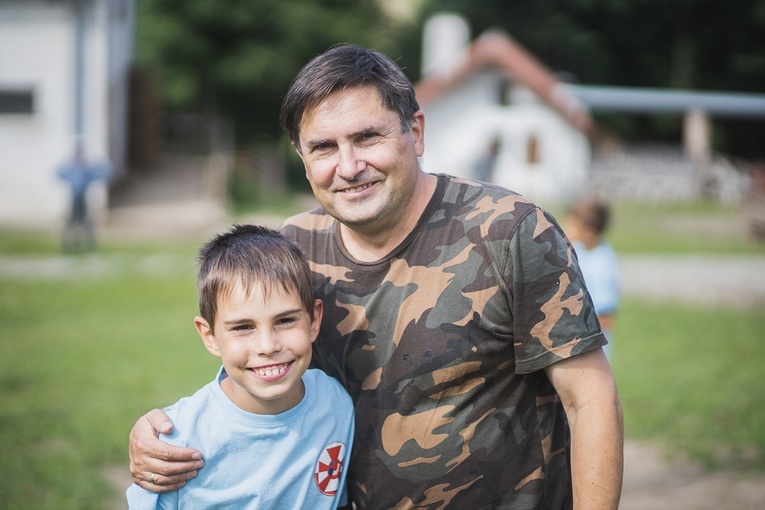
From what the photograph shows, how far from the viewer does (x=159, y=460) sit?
6.87ft

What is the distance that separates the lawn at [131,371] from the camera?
18.9ft

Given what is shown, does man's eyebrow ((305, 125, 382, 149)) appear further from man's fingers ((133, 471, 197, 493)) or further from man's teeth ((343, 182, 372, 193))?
man's fingers ((133, 471, 197, 493))

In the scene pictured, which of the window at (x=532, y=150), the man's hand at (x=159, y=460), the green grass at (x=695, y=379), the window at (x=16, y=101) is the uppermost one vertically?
the window at (x=16, y=101)

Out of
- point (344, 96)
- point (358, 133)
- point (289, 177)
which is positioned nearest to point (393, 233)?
point (358, 133)

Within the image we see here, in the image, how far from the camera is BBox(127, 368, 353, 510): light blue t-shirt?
7.13 feet

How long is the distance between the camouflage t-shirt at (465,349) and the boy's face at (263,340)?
0.17 m

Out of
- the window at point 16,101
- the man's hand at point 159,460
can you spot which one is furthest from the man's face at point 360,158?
the window at point 16,101

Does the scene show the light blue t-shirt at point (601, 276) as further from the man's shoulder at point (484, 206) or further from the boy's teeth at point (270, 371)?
the boy's teeth at point (270, 371)

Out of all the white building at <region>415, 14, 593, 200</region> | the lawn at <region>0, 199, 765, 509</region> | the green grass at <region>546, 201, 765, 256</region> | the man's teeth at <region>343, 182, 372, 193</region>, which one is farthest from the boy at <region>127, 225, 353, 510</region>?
the white building at <region>415, 14, 593, 200</region>

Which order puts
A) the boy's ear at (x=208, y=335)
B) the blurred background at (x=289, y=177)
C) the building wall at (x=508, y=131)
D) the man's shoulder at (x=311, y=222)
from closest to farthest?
the boy's ear at (x=208, y=335)
the man's shoulder at (x=311, y=222)
the blurred background at (x=289, y=177)
the building wall at (x=508, y=131)

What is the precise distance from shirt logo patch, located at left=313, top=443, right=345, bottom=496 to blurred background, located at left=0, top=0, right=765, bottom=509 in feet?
2.45

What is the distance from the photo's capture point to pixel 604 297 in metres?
5.29

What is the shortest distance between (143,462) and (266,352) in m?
0.41

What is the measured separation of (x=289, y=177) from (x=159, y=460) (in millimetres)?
32912
